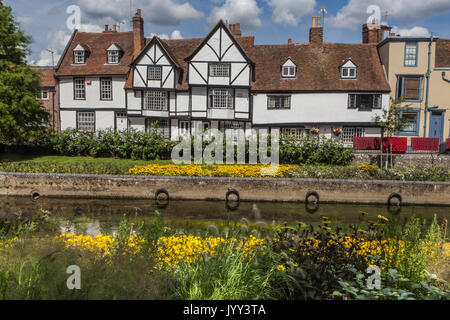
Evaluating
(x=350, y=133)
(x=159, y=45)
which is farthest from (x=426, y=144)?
(x=159, y=45)

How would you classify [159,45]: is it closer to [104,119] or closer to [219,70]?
[219,70]

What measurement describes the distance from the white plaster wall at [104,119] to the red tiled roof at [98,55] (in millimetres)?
3635

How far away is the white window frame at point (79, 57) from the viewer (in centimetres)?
3312

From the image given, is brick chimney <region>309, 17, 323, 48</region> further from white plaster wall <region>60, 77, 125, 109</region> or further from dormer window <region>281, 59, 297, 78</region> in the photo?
white plaster wall <region>60, 77, 125, 109</region>

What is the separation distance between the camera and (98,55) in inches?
1320

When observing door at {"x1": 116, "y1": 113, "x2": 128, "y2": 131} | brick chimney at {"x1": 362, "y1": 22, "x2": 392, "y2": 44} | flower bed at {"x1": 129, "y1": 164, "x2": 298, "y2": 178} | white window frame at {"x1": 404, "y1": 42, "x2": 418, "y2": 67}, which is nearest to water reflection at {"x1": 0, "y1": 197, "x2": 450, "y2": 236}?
flower bed at {"x1": 129, "y1": 164, "x2": 298, "y2": 178}

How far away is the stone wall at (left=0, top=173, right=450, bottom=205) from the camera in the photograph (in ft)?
61.6

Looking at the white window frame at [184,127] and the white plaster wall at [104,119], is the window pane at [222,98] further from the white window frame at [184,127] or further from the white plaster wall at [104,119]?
the white plaster wall at [104,119]

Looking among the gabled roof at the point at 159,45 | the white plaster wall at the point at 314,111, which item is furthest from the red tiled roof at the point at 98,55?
the white plaster wall at the point at 314,111

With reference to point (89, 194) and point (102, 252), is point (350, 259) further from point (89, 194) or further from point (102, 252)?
point (89, 194)

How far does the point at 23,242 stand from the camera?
6.48m

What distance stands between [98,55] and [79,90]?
3.87 meters

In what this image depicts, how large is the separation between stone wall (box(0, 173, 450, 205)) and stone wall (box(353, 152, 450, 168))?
529cm
